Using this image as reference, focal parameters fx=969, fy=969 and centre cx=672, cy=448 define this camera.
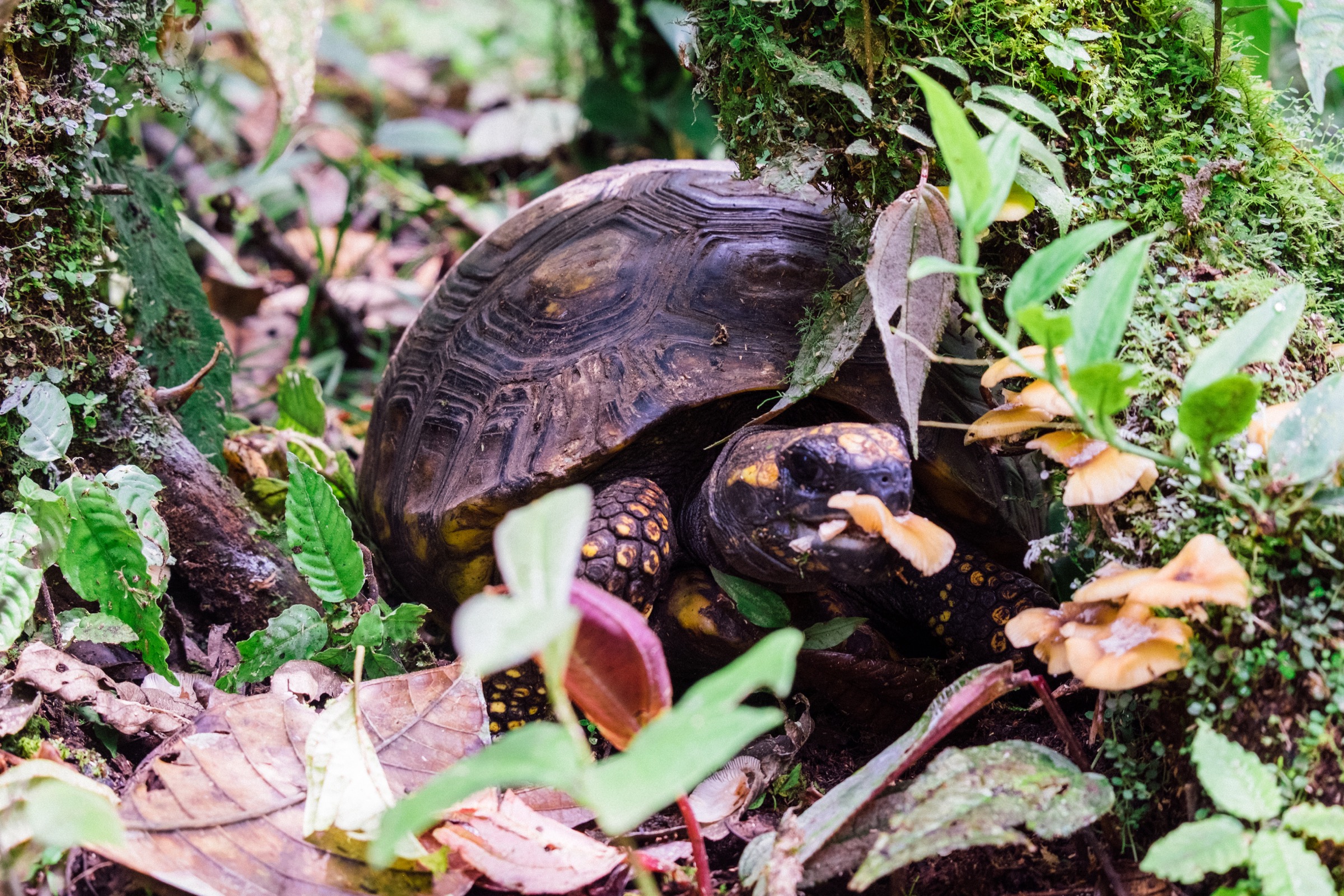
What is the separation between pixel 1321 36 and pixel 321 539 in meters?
2.16

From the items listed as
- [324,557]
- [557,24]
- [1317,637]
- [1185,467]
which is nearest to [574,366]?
[324,557]

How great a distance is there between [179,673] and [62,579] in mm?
330

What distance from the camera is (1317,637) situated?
1381mm

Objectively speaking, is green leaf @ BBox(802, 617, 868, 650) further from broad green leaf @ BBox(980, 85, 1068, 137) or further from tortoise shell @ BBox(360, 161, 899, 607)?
broad green leaf @ BBox(980, 85, 1068, 137)

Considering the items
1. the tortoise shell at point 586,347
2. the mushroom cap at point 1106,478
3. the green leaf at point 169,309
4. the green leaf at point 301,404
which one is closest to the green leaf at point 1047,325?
the mushroom cap at point 1106,478

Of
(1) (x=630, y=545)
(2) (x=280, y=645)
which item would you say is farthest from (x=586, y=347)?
(2) (x=280, y=645)

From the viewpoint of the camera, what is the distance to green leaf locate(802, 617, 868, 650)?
2.17 m

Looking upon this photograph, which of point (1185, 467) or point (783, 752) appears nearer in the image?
point (1185, 467)

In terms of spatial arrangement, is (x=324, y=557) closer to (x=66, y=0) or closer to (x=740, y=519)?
(x=740, y=519)

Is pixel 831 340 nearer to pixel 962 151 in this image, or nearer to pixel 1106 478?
pixel 1106 478

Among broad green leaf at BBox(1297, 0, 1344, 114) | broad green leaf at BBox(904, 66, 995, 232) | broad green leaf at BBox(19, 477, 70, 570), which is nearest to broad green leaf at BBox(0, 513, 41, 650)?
broad green leaf at BBox(19, 477, 70, 570)

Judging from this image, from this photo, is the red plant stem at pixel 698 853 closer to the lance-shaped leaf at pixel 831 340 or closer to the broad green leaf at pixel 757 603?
the broad green leaf at pixel 757 603

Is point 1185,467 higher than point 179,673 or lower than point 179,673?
higher

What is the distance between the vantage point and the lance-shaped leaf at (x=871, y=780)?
146cm
